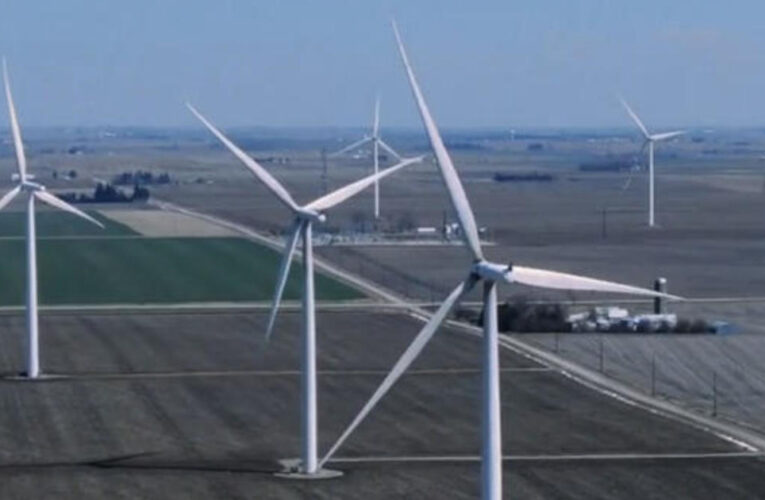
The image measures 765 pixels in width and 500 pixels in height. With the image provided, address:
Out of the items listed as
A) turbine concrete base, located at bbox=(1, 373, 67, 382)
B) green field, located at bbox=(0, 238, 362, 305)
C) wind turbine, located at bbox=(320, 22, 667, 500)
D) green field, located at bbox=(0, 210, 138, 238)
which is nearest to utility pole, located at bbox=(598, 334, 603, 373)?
turbine concrete base, located at bbox=(1, 373, 67, 382)

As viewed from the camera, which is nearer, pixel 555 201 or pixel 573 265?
pixel 573 265

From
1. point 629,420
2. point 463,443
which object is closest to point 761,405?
point 629,420

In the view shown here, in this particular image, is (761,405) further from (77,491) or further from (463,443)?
(77,491)

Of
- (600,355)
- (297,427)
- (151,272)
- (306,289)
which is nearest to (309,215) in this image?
(306,289)

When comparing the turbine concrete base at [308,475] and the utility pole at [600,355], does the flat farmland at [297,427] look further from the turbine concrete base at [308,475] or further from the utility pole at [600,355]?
the utility pole at [600,355]

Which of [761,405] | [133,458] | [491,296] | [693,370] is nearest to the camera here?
[491,296]

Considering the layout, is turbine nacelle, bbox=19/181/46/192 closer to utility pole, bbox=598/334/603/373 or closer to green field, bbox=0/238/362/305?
utility pole, bbox=598/334/603/373
